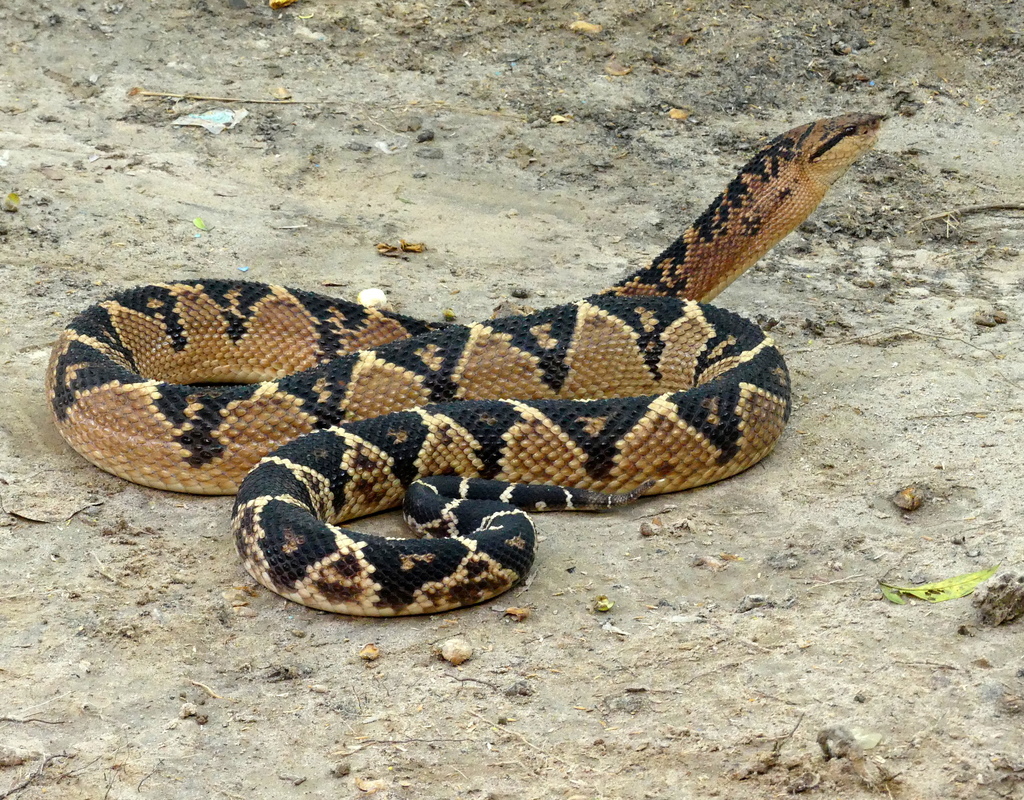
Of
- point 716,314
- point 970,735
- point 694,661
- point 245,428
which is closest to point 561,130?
point 716,314

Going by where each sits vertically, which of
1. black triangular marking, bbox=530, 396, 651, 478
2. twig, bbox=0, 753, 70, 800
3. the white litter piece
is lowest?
twig, bbox=0, 753, 70, 800

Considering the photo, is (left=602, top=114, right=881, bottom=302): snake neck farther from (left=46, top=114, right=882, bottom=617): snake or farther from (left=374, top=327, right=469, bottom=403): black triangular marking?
(left=374, top=327, right=469, bottom=403): black triangular marking

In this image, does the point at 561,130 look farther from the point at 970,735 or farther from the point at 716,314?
the point at 970,735

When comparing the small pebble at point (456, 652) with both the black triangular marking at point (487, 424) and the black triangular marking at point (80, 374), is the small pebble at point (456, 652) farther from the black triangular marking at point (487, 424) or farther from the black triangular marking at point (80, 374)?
the black triangular marking at point (80, 374)

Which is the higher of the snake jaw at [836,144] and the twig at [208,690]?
the snake jaw at [836,144]

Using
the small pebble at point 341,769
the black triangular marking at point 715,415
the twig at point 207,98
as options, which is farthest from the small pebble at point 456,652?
the twig at point 207,98

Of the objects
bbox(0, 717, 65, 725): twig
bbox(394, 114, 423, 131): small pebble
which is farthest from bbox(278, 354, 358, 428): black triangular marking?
bbox(394, 114, 423, 131): small pebble
